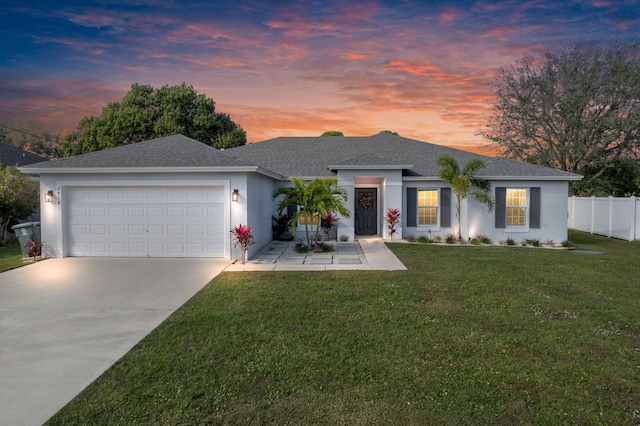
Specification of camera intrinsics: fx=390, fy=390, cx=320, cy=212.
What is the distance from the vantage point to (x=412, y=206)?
15.9 m

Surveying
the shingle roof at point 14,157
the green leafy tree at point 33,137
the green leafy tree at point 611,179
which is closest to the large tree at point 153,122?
the shingle roof at point 14,157

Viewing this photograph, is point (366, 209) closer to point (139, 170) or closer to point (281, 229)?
point (281, 229)

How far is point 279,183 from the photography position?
16.9 metres

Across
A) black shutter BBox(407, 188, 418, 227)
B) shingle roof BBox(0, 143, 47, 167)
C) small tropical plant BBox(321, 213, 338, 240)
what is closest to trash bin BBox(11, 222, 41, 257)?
small tropical plant BBox(321, 213, 338, 240)

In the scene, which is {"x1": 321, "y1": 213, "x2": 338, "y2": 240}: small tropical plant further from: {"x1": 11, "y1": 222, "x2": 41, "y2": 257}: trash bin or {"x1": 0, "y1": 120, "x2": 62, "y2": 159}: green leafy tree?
{"x1": 0, "y1": 120, "x2": 62, "y2": 159}: green leafy tree

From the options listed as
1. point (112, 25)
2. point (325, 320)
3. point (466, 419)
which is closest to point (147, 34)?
point (112, 25)

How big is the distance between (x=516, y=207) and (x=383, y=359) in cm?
1309

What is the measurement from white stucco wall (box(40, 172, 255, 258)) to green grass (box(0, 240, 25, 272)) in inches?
33.3

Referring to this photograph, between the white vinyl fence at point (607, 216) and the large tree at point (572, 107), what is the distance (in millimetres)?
9988

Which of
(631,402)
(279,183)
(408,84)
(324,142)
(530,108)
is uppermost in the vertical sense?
(530,108)

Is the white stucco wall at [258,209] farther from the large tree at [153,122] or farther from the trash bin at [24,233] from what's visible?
the large tree at [153,122]

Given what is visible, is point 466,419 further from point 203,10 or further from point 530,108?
point 530,108

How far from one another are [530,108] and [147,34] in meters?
29.0

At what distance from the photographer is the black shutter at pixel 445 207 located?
51.7 ft
